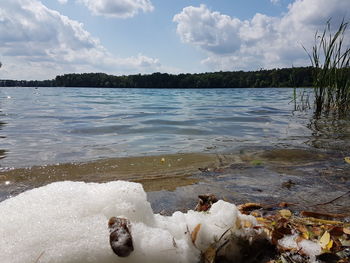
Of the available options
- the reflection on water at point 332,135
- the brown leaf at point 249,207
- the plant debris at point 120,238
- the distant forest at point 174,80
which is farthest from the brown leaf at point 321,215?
the distant forest at point 174,80

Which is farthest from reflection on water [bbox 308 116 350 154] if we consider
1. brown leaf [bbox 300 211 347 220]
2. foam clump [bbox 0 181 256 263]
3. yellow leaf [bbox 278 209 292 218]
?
foam clump [bbox 0 181 256 263]

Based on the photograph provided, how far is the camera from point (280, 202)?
8.10 feet

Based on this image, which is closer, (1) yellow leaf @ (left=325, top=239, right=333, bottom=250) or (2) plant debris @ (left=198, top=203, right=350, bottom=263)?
(2) plant debris @ (left=198, top=203, right=350, bottom=263)

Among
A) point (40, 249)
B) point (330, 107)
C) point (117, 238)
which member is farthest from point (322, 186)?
point (330, 107)

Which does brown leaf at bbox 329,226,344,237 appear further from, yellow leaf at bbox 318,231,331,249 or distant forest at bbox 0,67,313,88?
distant forest at bbox 0,67,313,88

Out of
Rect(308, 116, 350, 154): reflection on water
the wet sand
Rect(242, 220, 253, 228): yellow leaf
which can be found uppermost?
Rect(242, 220, 253, 228): yellow leaf

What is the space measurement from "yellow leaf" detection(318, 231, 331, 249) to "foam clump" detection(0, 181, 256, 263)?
351mm

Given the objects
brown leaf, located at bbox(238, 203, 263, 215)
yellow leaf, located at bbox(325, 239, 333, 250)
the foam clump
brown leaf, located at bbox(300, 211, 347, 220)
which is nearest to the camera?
the foam clump

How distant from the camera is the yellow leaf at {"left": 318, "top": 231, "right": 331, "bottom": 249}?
1.57m

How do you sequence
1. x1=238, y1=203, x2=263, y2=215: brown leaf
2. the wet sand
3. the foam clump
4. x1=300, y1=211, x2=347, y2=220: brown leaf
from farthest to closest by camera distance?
1. the wet sand
2. x1=238, y1=203, x2=263, y2=215: brown leaf
3. x1=300, y1=211, x2=347, y2=220: brown leaf
4. the foam clump

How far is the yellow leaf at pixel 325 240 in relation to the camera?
157cm

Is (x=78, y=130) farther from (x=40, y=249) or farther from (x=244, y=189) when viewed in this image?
(x=40, y=249)

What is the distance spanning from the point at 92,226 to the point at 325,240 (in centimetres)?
118

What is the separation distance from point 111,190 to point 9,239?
1.52ft
